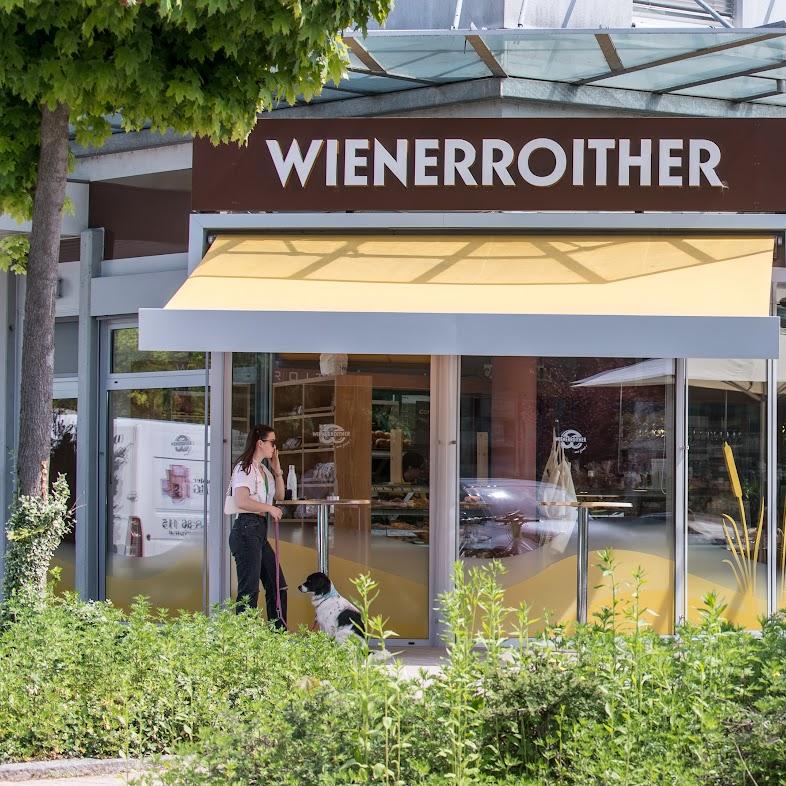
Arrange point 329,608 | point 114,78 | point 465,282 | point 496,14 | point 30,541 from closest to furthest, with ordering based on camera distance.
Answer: point 114,78, point 30,541, point 465,282, point 329,608, point 496,14

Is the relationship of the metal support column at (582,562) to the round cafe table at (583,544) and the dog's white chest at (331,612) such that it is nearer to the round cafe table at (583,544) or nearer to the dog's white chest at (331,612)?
the round cafe table at (583,544)

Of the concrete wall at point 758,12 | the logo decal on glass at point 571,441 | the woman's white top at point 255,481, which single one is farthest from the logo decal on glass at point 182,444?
the concrete wall at point 758,12

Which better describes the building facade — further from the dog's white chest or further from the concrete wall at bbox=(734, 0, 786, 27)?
the dog's white chest

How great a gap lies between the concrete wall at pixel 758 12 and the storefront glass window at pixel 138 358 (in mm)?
6005

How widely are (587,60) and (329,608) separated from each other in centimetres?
479

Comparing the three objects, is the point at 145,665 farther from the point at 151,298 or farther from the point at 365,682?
the point at 151,298

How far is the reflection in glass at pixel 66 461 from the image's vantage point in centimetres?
1279

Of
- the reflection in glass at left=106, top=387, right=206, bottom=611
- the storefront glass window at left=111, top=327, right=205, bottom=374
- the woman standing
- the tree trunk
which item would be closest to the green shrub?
the tree trunk

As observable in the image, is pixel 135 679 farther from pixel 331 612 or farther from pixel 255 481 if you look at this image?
pixel 255 481

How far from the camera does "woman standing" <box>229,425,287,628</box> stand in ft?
32.5

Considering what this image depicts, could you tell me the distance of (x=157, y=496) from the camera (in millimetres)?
12297

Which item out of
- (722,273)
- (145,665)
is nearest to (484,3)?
(722,273)

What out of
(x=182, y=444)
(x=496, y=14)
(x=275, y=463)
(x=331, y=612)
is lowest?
(x=331, y=612)

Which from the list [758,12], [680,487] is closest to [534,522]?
[680,487]
